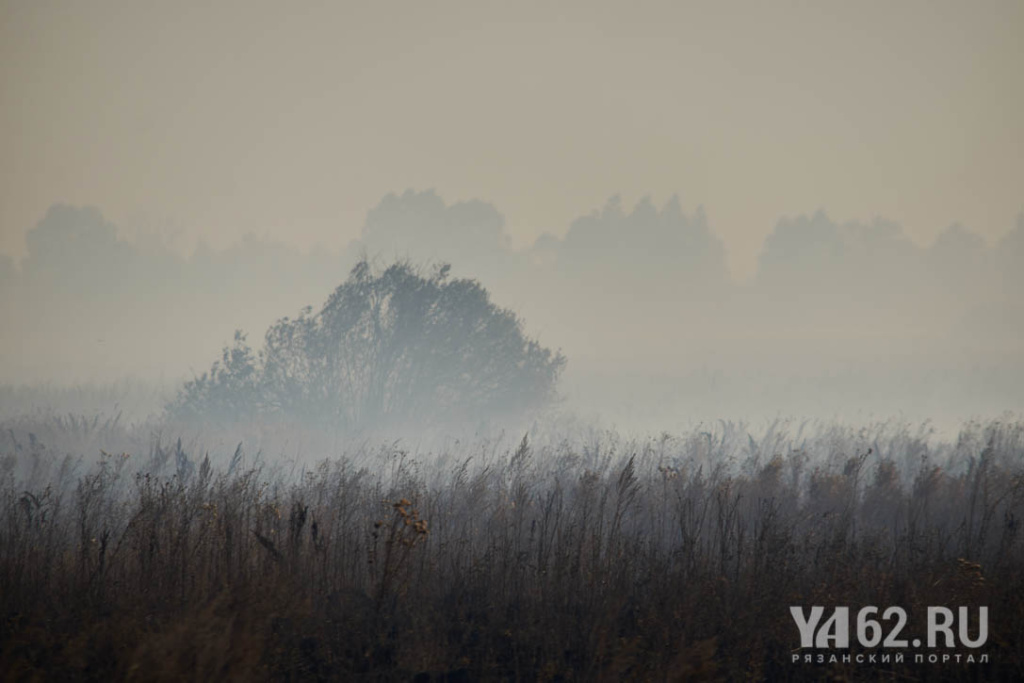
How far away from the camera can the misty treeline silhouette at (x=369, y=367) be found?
19.8 m

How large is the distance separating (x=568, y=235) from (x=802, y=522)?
3302 inches

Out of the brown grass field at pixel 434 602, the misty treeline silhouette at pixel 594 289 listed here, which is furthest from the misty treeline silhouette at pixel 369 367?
the misty treeline silhouette at pixel 594 289

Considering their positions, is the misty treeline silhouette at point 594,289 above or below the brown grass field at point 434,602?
above

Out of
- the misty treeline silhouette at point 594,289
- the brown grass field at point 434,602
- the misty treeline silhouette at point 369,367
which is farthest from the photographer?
the misty treeline silhouette at point 594,289

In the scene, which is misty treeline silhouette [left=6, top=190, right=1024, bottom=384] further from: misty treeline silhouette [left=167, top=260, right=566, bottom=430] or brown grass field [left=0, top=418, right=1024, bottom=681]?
brown grass field [left=0, top=418, right=1024, bottom=681]

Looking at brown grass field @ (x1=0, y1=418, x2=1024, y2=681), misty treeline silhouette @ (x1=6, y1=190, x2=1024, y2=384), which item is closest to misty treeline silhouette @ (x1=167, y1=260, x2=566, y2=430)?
brown grass field @ (x1=0, y1=418, x2=1024, y2=681)

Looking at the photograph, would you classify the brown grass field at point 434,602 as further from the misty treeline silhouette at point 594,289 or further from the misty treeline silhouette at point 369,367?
the misty treeline silhouette at point 594,289

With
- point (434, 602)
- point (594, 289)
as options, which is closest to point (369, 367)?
point (434, 602)

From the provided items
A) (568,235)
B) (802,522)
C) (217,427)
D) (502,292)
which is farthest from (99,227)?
(802,522)

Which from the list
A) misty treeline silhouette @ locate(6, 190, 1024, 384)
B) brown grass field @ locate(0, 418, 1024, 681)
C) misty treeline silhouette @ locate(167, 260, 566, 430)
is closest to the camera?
brown grass field @ locate(0, 418, 1024, 681)

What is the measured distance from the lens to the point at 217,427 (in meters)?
19.0

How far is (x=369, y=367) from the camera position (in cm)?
2027

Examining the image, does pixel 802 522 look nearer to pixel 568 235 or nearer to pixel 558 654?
pixel 558 654

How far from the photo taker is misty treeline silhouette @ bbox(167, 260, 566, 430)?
778 inches
